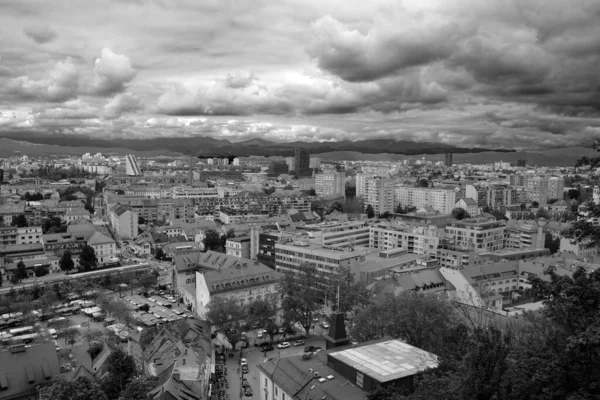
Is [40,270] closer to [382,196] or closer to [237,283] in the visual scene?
[237,283]

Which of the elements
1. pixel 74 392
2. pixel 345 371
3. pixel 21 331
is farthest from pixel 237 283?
pixel 74 392

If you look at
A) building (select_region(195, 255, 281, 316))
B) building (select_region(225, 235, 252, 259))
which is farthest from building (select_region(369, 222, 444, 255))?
building (select_region(195, 255, 281, 316))

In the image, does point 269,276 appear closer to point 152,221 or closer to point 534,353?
point 534,353

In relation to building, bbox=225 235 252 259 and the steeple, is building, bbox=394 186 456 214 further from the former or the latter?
the steeple

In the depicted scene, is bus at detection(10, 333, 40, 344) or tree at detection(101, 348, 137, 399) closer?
tree at detection(101, 348, 137, 399)

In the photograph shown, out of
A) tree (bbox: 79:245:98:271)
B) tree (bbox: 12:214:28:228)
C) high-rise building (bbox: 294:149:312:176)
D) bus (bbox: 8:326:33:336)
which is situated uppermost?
high-rise building (bbox: 294:149:312:176)

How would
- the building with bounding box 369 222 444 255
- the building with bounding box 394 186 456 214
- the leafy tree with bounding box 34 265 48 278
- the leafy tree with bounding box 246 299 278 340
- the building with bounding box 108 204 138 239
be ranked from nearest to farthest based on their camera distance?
the leafy tree with bounding box 246 299 278 340, the leafy tree with bounding box 34 265 48 278, the building with bounding box 369 222 444 255, the building with bounding box 108 204 138 239, the building with bounding box 394 186 456 214
